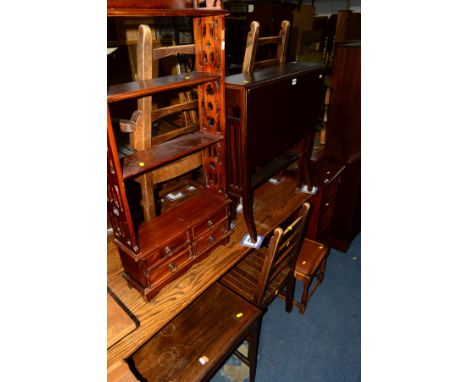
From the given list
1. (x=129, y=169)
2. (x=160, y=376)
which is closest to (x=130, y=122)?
(x=129, y=169)

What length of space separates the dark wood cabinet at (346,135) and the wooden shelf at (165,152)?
170 cm

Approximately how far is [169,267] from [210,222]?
14.5 inches

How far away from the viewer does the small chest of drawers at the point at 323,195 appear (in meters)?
2.82

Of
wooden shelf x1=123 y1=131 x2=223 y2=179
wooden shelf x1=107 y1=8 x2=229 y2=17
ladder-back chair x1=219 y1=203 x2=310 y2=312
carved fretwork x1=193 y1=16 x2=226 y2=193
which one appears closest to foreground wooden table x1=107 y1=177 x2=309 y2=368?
ladder-back chair x1=219 y1=203 x2=310 y2=312

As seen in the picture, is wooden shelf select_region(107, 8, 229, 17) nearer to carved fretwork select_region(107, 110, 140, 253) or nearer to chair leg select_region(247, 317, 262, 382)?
carved fretwork select_region(107, 110, 140, 253)

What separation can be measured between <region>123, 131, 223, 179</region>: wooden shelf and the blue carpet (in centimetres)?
187

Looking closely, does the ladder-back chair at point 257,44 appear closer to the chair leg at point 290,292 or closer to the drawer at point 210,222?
the drawer at point 210,222

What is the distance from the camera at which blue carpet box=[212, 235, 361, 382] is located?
7.93ft

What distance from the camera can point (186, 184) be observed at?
2.55 m

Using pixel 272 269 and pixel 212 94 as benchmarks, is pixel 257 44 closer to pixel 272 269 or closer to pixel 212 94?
pixel 212 94

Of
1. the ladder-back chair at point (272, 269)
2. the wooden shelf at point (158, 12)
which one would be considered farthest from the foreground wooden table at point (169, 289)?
the wooden shelf at point (158, 12)

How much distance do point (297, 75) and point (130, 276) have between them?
164 cm

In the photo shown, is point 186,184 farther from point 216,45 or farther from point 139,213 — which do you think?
point 216,45

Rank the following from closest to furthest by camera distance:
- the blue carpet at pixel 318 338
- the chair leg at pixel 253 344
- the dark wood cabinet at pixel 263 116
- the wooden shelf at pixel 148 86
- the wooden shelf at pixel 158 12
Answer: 1. the wooden shelf at pixel 158 12
2. the wooden shelf at pixel 148 86
3. the dark wood cabinet at pixel 263 116
4. the chair leg at pixel 253 344
5. the blue carpet at pixel 318 338
